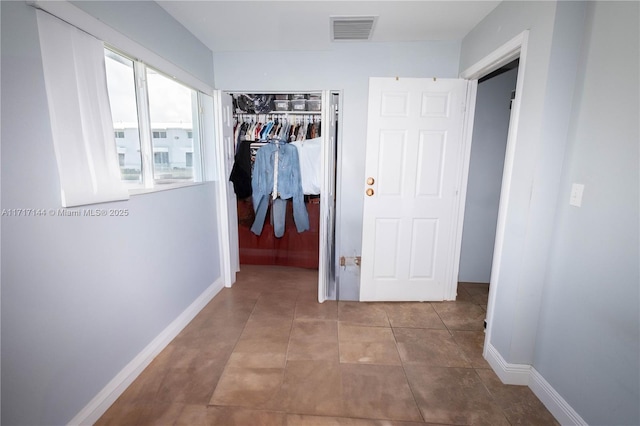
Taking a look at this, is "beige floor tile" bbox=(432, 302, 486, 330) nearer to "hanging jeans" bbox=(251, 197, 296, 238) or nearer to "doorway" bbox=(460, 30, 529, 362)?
"doorway" bbox=(460, 30, 529, 362)

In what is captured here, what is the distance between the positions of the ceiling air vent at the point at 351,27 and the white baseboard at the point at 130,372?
2.53 m

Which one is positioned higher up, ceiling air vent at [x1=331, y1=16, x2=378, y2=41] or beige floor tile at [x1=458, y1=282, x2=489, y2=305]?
ceiling air vent at [x1=331, y1=16, x2=378, y2=41]

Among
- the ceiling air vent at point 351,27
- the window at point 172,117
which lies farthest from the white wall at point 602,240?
the window at point 172,117

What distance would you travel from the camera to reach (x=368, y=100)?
2271 mm

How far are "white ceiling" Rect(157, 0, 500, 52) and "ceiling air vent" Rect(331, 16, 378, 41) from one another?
5 centimetres

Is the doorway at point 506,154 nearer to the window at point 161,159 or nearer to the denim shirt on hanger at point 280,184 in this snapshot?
the denim shirt on hanger at point 280,184

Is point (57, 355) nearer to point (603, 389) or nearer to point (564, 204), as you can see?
point (603, 389)

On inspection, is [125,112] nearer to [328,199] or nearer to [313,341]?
[328,199]

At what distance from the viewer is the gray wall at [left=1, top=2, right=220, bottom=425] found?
0.98 metres

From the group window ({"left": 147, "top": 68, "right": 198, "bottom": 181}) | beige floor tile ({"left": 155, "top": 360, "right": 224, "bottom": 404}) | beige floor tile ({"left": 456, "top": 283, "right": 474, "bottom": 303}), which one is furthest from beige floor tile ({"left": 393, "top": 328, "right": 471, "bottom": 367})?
window ({"left": 147, "top": 68, "right": 198, "bottom": 181})

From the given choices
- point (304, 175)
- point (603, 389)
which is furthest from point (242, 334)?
point (603, 389)

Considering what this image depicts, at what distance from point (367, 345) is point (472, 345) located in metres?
0.78

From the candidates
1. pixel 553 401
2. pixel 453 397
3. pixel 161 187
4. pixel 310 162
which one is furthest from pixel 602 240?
pixel 161 187

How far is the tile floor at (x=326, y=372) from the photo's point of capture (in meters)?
1.37
